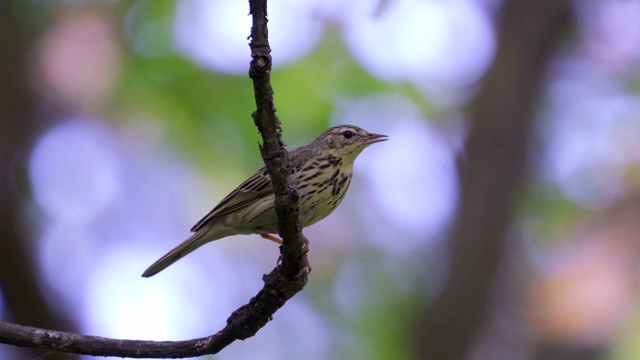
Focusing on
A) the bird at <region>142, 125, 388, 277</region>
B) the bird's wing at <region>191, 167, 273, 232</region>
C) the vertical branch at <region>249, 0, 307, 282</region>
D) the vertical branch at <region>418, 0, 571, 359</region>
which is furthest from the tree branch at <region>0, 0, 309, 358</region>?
the vertical branch at <region>418, 0, 571, 359</region>

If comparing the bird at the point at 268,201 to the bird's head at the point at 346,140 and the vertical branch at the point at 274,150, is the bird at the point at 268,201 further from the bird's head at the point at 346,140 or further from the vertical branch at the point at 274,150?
the vertical branch at the point at 274,150

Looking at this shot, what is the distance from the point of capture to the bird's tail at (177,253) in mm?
7363

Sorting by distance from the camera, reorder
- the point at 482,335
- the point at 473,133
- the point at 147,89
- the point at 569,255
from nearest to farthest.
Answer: the point at 482,335, the point at 473,133, the point at 569,255, the point at 147,89

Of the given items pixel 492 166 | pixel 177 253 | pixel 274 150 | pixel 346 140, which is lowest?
pixel 274 150

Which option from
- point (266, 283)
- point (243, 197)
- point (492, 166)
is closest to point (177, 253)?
point (243, 197)

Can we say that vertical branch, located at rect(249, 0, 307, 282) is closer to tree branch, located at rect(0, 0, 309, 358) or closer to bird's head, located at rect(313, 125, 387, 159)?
tree branch, located at rect(0, 0, 309, 358)

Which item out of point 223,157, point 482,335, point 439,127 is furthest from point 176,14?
point 482,335

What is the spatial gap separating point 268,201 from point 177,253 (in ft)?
3.21

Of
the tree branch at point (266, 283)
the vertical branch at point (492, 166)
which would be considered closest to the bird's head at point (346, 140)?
the tree branch at point (266, 283)

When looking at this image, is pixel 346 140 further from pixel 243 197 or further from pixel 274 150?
pixel 274 150

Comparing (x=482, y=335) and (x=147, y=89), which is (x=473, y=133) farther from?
(x=147, y=89)

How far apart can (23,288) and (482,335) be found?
556cm

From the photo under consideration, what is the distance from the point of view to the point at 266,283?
5254 millimetres

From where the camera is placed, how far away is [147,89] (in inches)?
525
